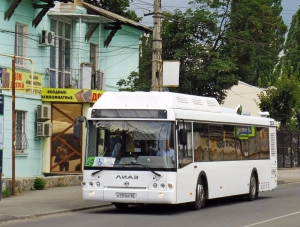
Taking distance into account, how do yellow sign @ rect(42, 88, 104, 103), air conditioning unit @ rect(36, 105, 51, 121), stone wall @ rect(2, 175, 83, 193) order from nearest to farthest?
stone wall @ rect(2, 175, 83, 193) < air conditioning unit @ rect(36, 105, 51, 121) < yellow sign @ rect(42, 88, 104, 103)

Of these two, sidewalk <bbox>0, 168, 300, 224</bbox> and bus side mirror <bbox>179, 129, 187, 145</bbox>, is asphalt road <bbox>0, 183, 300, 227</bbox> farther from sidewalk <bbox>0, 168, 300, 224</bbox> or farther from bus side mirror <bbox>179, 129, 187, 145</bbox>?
bus side mirror <bbox>179, 129, 187, 145</bbox>

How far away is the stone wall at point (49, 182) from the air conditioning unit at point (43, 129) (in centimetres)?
215

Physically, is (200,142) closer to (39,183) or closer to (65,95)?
(39,183)

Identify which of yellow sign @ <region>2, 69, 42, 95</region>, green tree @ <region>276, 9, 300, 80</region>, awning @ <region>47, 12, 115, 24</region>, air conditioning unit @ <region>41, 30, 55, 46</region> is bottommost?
yellow sign @ <region>2, 69, 42, 95</region>

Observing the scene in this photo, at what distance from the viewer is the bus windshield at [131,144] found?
58.7 ft

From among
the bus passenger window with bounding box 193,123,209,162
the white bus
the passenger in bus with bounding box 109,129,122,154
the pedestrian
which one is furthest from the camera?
the pedestrian

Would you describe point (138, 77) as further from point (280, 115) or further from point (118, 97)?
point (280, 115)

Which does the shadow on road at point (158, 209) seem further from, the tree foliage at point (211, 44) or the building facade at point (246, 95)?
the building facade at point (246, 95)

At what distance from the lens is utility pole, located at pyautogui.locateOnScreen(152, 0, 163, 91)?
24.6 metres

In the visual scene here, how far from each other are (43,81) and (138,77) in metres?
4.65

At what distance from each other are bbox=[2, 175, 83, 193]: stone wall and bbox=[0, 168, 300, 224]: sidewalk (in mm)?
283

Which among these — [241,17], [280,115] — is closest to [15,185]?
[241,17]

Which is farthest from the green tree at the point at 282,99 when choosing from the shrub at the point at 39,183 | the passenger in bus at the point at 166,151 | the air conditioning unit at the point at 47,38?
the passenger in bus at the point at 166,151

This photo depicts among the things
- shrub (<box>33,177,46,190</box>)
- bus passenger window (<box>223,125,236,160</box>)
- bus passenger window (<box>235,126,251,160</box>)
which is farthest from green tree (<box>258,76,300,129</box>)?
bus passenger window (<box>223,125,236,160</box>)
